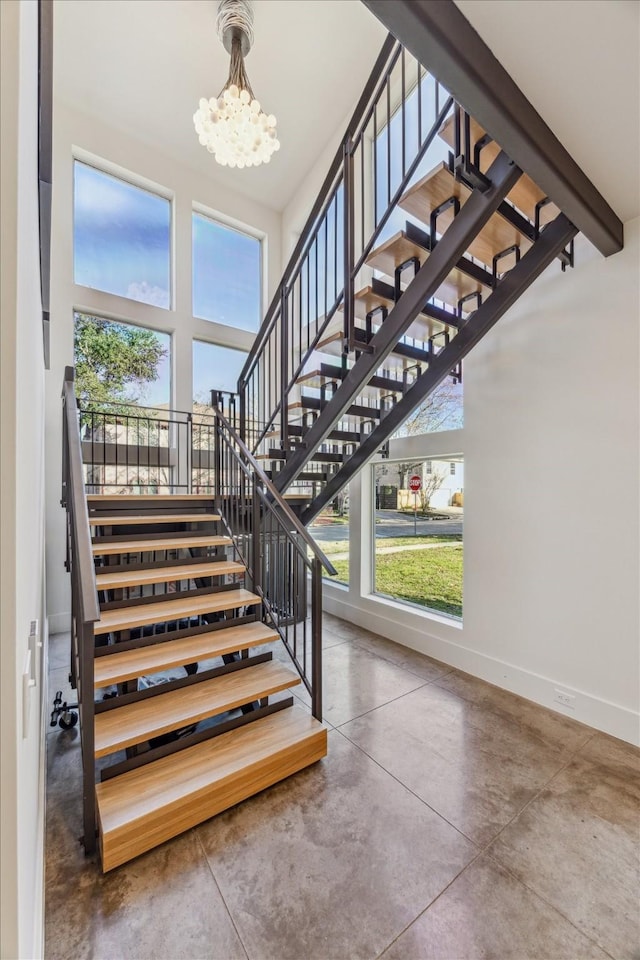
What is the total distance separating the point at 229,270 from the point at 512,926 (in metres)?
6.80

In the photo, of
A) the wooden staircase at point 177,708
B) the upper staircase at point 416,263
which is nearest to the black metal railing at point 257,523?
the wooden staircase at point 177,708

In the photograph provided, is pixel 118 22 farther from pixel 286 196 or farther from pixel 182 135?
pixel 286 196

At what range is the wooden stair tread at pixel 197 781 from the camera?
160cm

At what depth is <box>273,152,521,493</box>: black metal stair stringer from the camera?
1.83 meters

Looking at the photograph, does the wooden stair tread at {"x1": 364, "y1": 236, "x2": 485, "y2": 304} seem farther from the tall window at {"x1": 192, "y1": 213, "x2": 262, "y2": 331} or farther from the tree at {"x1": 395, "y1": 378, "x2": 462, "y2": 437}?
the tall window at {"x1": 192, "y1": 213, "x2": 262, "y2": 331}

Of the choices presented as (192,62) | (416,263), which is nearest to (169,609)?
(416,263)

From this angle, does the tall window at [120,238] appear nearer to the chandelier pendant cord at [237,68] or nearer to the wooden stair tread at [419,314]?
the chandelier pendant cord at [237,68]

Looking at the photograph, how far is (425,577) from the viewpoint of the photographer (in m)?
3.86

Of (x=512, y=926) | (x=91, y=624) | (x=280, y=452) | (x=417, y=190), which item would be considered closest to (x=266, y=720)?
(x=91, y=624)

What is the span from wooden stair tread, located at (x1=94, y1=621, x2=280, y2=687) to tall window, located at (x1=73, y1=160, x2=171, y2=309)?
14.4 ft

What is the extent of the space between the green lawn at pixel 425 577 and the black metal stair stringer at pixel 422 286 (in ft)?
4.75

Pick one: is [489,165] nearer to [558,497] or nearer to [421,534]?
[558,497]

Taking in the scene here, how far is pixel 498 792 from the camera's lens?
77.8 inches

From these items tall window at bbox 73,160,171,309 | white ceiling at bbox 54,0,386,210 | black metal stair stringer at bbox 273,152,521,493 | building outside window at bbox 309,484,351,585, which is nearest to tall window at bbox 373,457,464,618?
building outside window at bbox 309,484,351,585
